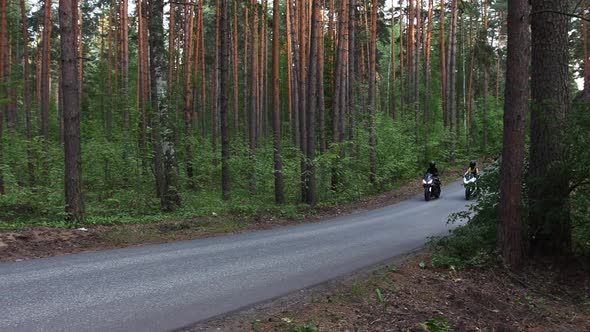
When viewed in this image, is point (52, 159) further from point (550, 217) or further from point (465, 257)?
point (550, 217)

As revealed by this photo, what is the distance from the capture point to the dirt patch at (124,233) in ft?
28.2

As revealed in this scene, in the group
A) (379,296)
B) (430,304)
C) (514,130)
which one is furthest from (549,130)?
(379,296)

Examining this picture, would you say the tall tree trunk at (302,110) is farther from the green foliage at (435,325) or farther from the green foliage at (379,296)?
the green foliage at (435,325)

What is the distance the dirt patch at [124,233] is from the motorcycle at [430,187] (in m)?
4.57

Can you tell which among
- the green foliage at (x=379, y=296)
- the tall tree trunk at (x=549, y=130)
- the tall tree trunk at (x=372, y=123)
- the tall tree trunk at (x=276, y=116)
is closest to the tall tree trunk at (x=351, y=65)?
the tall tree trunk at (x=372, y=123)

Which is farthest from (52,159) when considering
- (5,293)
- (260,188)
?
(5,293)

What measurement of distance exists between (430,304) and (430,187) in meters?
12.6

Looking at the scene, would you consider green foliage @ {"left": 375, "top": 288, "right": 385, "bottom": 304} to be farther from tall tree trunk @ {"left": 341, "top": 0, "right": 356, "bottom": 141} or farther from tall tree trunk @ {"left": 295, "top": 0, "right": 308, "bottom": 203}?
tall tree trunk @ {"left": 341, "top": 0, "right": 356, "bottom": 141}

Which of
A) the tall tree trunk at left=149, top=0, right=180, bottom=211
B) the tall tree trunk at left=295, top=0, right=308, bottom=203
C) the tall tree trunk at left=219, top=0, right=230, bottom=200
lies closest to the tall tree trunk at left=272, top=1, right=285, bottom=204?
the tall tree trunk at left=295, top=0, right=308, bottom=203

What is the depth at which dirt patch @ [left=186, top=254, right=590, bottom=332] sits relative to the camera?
526 centimetres

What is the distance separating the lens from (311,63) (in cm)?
1677

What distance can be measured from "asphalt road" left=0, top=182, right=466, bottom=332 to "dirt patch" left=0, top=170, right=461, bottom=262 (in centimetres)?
71

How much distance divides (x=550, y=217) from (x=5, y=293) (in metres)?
8.77

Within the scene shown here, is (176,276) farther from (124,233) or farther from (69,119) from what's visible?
(69,119)
